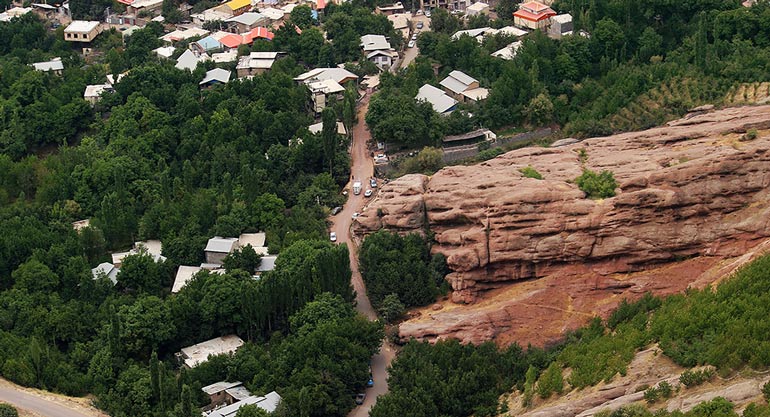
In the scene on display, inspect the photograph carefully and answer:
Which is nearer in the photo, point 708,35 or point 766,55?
point 766,55

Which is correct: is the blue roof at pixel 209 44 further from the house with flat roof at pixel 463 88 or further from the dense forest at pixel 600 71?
the house with flat roof at pixel 463 88

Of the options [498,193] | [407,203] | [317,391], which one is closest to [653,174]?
[498,193]

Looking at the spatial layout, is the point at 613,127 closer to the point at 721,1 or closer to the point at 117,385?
the point at 721,1

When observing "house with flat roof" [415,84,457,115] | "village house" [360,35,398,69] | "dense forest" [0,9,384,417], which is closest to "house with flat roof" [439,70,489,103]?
"house with flat roof" [415,84,457,115]

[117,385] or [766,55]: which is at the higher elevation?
[766,55]

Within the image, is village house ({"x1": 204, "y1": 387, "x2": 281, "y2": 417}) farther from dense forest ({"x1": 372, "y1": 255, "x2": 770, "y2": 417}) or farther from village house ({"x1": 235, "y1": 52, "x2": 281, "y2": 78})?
village house ({"x1": 235, "y1": 52, "x2": 281, "y2": 78})
